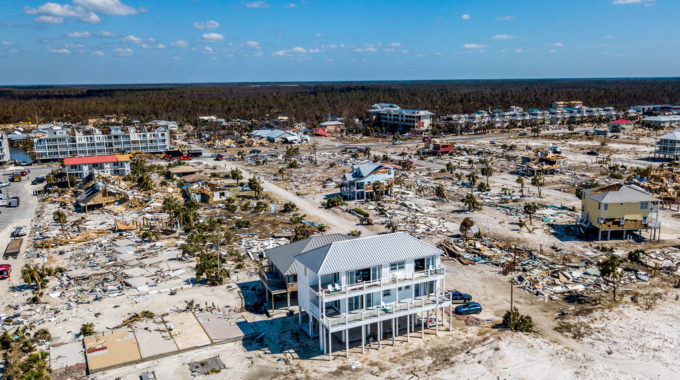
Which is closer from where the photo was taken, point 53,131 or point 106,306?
point 106,306

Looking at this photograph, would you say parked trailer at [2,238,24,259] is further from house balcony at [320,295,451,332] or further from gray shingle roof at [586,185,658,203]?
gray shingle roof at [586,185,658,203]

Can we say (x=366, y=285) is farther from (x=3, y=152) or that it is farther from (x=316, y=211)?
(x=3, y=152)

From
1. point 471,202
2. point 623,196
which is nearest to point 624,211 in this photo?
point 623,196

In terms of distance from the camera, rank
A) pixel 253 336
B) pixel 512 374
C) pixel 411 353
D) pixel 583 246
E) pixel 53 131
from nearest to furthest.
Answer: pixel 512 374 < pixel 411 353 < pixel 253 336 < pixel 583 246 < pixel 53 131

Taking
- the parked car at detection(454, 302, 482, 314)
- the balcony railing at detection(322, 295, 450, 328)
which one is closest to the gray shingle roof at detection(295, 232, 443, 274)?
the balcony railing at detection(322, 295, 450, 328)

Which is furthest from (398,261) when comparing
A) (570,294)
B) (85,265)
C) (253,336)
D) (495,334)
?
(85,265)

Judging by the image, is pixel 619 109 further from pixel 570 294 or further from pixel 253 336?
pixel 253 336
